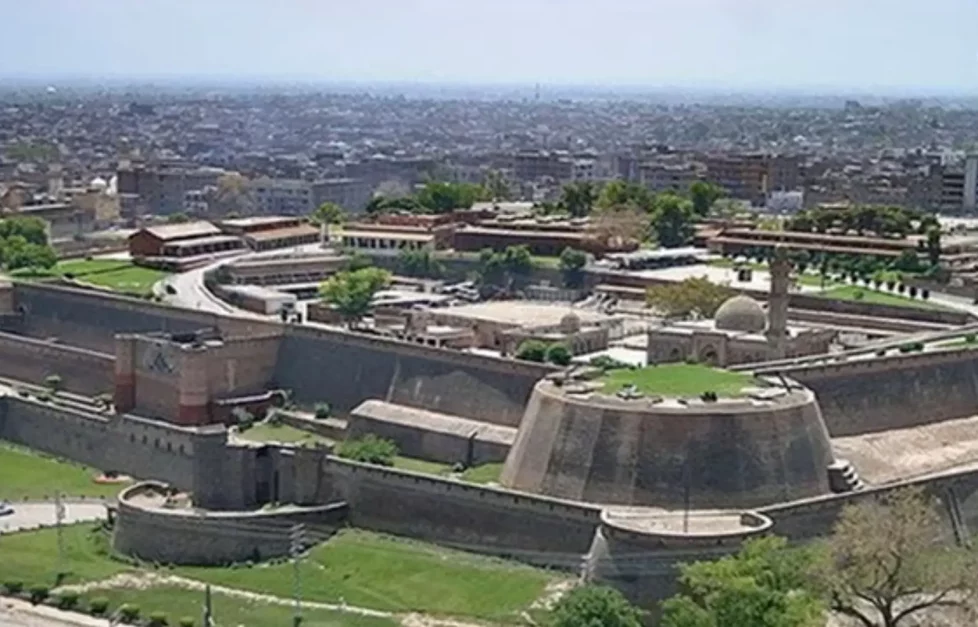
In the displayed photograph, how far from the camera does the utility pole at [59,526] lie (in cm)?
4338

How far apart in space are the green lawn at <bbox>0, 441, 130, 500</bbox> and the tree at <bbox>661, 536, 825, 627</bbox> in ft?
76.7

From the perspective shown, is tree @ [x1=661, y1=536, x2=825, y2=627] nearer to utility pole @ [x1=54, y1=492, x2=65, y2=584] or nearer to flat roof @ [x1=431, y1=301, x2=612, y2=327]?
utility pole @ [x1=54, y1=492, x2=65, y2=584]

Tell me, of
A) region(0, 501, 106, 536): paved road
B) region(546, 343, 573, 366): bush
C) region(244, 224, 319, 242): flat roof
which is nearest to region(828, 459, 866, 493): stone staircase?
region(546, 343, 573, 366): bush

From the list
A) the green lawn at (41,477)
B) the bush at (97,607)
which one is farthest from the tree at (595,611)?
the green lawn at (41,477)

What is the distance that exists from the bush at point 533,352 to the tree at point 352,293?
11803 mm

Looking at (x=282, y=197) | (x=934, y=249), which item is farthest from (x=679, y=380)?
(x=282, y=197)

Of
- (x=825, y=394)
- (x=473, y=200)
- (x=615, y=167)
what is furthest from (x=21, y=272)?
(x=615, y=167)

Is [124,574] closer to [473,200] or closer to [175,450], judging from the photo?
[175,450]

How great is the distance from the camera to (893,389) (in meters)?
52.8

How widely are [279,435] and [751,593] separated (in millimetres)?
24815

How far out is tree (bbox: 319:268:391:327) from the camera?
69.1 m

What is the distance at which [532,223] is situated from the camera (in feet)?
305

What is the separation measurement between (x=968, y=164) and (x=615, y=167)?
42.4m

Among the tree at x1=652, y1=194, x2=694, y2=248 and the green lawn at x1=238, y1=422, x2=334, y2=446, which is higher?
the tree at x1=652, y1=194, x2=694, y2=248
